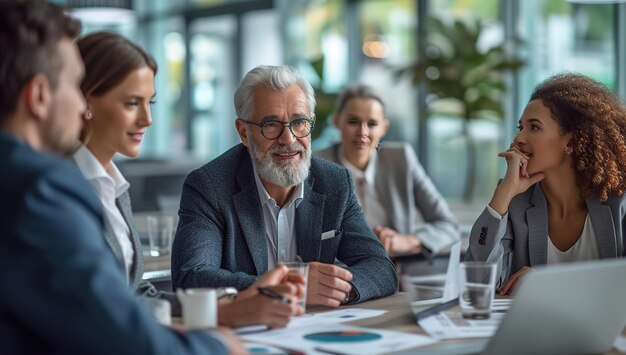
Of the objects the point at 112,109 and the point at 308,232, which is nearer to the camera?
the point at 112,109

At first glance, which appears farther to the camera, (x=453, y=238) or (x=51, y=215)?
(x=453, y=238)

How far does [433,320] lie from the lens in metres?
2.20

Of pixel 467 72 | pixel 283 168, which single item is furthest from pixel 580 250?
pixel 467 72

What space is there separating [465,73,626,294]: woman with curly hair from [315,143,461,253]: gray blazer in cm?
150

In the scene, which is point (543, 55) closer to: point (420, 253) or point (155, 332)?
point (420, 253)

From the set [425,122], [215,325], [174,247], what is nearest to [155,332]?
[215,325]

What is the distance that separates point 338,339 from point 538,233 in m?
1.10

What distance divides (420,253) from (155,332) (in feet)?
9.45

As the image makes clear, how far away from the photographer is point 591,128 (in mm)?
2928

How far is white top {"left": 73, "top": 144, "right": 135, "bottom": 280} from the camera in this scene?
2326 mm

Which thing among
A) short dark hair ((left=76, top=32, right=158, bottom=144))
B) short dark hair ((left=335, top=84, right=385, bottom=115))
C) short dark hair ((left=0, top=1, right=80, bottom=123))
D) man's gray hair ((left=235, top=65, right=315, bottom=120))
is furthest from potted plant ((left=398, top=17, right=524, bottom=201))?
short dark hair ((left=0, top=1, right=80, bottom=123))

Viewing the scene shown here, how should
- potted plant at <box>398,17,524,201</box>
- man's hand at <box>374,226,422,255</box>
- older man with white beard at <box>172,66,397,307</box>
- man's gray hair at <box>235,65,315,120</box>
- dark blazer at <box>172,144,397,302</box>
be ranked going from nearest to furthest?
dark blazer at <box>172,144,397,302</box> < older man with white beard at <box>172,66,397,307</box> < man's gray hair at <box>235,65,315,120</box> < man's hand at <box>374,226,422,255</box> < potted plant at <box>398,17,524,201</box>

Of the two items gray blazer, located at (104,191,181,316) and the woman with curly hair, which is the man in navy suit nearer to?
gray blazer, located at (104,191,181,316)

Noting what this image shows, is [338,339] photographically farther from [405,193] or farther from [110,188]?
[405,193]
